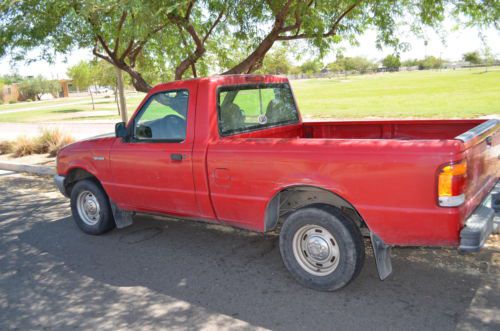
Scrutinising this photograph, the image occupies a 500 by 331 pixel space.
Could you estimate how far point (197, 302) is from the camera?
163 inches

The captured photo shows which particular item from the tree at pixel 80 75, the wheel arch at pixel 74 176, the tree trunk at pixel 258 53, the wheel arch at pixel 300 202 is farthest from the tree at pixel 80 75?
the wheel arch at pixel 300 202

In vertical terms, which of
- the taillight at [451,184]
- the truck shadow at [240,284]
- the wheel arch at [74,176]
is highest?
the taillight at [451,184]

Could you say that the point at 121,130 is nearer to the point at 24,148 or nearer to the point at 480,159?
the point at 480,159

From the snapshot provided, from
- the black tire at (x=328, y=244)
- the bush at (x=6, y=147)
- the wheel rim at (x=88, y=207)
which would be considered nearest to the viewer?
the black tire at (x=328, y=244)

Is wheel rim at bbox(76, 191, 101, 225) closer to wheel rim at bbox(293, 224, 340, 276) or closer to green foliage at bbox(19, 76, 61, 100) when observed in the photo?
wheel rim at bbox(293, 224, 340, 276)

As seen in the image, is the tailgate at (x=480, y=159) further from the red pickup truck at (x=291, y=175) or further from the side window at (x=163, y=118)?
the side window at (x=163, y=118)

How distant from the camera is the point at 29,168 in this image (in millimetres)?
11656

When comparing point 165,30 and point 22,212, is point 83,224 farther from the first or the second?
point 165,30

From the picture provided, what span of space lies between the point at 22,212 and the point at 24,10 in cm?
368

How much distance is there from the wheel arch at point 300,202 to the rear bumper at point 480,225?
2.75ft

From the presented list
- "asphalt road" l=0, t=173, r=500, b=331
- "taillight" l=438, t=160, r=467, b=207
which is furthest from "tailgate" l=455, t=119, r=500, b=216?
"asphalt road" l=0, t=173, r=500, b=331

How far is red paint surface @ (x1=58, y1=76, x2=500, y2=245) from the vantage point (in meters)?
3.55

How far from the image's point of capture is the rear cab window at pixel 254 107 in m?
4.94

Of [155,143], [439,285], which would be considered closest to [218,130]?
[155,143]
